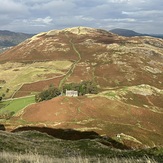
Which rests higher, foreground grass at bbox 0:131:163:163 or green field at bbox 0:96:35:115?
foreground grass at bbox 0:131:163:163

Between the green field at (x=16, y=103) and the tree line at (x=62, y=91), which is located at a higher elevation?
the tree line at (x=62, y=91)

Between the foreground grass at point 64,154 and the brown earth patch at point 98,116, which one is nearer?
the foreground grass at point 64,154

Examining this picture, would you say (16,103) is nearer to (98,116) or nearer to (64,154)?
(98,116)

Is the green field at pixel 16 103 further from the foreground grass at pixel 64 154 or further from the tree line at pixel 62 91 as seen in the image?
the foreground grass at pixel 64 154

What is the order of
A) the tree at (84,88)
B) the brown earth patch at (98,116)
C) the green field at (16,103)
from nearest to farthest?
1. the brown earth patch at (98,116)
2. the green field at (16,103)
3. the tree at (84,88)

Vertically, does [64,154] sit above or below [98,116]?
above

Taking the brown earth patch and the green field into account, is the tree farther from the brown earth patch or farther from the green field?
the brown earth patch

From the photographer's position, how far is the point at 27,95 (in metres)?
166

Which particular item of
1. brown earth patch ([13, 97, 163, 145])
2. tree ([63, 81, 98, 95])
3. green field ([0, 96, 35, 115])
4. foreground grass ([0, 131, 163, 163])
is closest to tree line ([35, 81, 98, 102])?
tree ([63, 81, 98, 95])

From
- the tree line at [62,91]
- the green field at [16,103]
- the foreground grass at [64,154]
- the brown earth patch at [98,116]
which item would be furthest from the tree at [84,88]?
the foreground grass at [64,154]

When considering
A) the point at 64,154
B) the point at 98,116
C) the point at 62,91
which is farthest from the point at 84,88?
A: the point at 64,154

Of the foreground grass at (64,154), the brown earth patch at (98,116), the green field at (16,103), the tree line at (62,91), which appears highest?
the foreground grass at (64,154)

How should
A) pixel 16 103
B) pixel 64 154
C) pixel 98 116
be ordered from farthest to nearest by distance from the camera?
pixel 16 103 < pixel 98 116 < pixel 64 154

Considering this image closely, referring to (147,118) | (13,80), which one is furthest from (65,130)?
(13,80)
